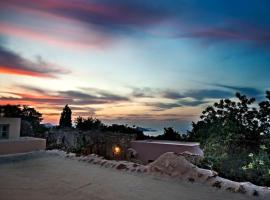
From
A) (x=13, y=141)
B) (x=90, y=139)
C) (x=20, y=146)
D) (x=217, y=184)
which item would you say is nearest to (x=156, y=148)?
(x=90, y=139)

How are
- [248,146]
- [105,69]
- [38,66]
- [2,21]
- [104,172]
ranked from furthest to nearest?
[105,69]
[38,66]
[248,146]
[2,21]
[104,172]

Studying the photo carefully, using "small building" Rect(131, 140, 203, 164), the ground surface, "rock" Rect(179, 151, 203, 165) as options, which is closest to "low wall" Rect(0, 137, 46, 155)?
the ground surface

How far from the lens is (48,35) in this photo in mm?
8828

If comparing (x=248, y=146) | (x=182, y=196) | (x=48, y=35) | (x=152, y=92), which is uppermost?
(x=48, y=35)

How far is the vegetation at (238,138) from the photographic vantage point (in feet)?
23.4

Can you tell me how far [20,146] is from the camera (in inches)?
433

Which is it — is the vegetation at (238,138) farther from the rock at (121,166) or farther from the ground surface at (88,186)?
the rock at (121,166)

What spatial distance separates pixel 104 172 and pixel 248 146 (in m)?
4.68

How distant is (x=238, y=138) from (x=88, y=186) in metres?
5.34

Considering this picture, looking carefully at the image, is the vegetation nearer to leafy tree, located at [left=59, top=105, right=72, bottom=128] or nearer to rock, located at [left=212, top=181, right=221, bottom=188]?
rock, located at [left=212, top=181, right=221, bottom=188]

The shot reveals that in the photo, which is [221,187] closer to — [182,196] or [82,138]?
[182,196]

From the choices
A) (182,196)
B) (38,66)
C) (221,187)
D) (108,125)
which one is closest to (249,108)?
(221,187)

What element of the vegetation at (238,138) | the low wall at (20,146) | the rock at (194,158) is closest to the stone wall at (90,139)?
the low wall at (20,146)

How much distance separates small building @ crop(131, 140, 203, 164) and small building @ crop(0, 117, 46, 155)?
17.5 feet
